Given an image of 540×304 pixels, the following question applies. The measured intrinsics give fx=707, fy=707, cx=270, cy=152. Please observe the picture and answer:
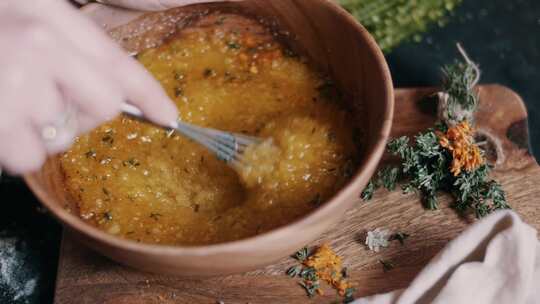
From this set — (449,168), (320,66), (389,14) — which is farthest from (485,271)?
(389,14)

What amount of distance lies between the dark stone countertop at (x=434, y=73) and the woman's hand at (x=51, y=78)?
1.85 feet

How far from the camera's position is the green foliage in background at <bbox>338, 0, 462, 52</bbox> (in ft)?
5.23

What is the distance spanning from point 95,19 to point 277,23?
0.34 metres

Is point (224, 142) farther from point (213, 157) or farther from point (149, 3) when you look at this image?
point (149, 3)

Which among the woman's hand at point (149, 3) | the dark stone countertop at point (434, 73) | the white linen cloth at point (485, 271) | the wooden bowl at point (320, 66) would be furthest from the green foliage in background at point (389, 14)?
the white linen cloth at point (485, 271)

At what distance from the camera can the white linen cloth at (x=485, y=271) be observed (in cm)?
113

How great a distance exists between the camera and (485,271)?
1.15 meters

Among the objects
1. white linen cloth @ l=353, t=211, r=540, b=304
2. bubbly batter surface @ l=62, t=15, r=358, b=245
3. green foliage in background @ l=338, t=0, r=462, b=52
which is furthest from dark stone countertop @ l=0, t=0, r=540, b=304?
white linen cloth @ l=353, t=211, r=540, b=304

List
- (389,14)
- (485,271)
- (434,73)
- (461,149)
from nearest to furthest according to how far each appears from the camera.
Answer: (485,271), (461,149), (389,14), (434,73)

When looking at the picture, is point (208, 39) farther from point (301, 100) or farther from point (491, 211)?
point (491, 211)

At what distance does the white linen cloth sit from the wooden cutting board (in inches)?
2.5

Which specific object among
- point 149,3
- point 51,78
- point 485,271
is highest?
point 51,78

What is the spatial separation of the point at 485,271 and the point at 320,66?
0.47 meters

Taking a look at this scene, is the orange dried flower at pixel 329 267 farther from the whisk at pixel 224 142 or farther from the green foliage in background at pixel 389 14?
the green foliage in background at pixel 389 14
